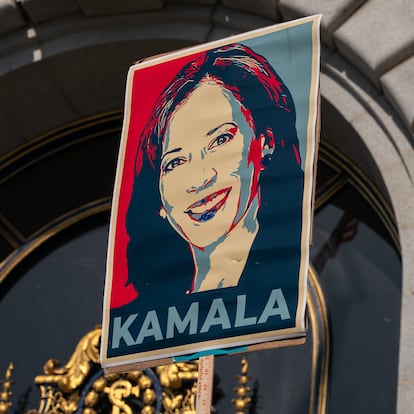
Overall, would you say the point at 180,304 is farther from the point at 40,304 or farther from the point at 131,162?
the point at 40,304

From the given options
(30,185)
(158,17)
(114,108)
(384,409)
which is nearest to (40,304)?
(30,185)

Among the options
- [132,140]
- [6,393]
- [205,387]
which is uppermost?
[132,140]

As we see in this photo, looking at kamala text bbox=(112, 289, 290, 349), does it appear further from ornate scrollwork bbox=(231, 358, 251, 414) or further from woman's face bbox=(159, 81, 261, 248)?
ornate scrollwork bbox=(231, 358, 251, 414)

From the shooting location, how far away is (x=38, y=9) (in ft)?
39.2

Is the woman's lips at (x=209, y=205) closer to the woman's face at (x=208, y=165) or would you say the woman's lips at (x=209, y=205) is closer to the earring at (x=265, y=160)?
the woman's face at (x=208, y=165)

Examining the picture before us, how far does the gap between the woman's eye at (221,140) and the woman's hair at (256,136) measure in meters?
0.23

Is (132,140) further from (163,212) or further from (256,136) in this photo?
(256,136)

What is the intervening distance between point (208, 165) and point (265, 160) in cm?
49

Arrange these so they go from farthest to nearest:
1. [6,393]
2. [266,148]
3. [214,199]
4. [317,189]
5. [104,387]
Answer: [317,189], [6,393], [104,387], [266,148], [214,199]

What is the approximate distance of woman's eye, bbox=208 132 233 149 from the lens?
31.7ft

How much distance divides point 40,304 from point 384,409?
12.6ft

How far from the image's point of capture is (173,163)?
9.86 metres

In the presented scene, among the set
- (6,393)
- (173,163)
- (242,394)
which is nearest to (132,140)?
(173,163)

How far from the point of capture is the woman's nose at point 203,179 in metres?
9.49
